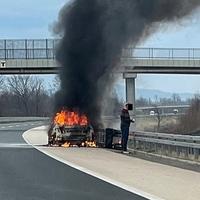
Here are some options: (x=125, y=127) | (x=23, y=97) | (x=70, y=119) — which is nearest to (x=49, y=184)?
(x=125, y=127)

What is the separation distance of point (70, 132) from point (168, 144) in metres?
6.07

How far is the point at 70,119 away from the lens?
26.8 m

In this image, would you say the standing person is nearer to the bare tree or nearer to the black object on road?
the black object on road

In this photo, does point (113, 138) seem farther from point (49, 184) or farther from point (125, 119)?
point (49, 184)

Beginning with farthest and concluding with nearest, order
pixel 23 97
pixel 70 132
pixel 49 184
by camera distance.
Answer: pixel 23 97
pixel 70 132
pixel 49 184

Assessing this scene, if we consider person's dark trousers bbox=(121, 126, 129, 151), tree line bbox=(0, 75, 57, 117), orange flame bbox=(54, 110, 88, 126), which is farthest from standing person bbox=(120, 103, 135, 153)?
tree line bbox=(0, 75, 57, 117)

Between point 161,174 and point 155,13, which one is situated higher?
point 155,13

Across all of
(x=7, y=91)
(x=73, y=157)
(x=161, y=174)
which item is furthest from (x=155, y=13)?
(x=7, y=91)

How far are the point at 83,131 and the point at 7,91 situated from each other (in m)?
104

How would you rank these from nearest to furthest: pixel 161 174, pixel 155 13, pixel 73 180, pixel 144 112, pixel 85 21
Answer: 1. pixel 73 180
2. pixel 161 174
3. pixel 155 13
4. pixel 85 21
5. pixel 144 112

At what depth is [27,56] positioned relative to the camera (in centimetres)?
5856

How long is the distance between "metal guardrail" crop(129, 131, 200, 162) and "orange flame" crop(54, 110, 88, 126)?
9.04ft

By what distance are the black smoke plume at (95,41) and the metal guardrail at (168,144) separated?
15.4 feet

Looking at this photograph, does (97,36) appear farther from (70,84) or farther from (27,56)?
(27,56)
